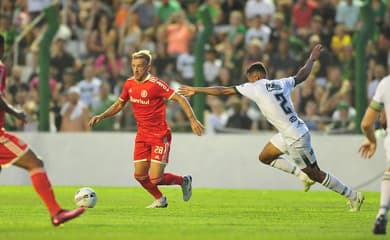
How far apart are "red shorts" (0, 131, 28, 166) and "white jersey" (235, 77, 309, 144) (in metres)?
4.24

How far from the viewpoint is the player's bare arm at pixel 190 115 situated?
15.4 meters

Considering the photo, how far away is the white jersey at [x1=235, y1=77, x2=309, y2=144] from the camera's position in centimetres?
1606

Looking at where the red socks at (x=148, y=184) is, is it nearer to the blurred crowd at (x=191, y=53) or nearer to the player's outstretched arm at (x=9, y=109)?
the player's outstretched arm at (x=9, y=109)

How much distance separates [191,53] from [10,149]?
44.1ft

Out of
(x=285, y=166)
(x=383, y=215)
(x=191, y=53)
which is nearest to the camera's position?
(x=383, y=215)

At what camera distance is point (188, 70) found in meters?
25.2

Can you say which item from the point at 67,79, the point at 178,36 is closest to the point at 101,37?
the point at 178,36

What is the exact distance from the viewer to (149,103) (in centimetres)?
1650

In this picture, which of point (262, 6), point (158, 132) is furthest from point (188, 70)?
point (158, 132)

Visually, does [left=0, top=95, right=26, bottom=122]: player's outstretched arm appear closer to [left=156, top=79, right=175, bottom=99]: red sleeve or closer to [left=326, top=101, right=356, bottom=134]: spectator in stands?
[left=156, top=79, right=175, bottom=99]: red sleeve

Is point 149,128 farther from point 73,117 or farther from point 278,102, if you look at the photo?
point 73,117

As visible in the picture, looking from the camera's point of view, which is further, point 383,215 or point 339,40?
point 339,40

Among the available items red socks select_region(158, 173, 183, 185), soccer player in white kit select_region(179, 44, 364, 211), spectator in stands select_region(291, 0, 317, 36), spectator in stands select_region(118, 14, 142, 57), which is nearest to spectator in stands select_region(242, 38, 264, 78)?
spectator in stands select_region(291, 0, 317, 36)

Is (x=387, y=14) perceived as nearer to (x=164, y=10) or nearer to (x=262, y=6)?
(x=262, y=6)
